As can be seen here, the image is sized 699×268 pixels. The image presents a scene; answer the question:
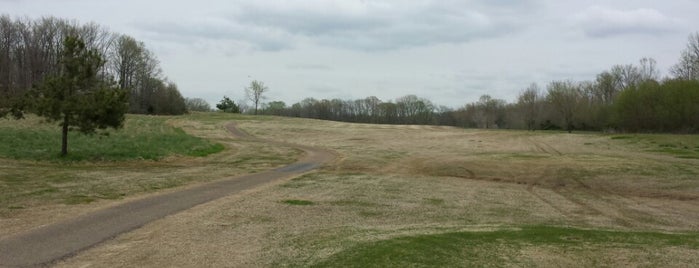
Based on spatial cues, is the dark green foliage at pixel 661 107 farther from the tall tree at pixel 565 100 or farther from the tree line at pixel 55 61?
the tree line at pixel 55 61

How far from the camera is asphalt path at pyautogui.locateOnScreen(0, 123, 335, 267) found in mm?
8338

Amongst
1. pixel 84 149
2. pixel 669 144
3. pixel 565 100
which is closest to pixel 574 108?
pixel 565 100

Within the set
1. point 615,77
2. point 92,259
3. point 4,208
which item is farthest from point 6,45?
point 615,77

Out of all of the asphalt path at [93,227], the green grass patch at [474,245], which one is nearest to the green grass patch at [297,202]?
the asphalt path at [93,227]

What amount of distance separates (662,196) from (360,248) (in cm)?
1716

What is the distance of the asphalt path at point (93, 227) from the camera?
8.34 meters

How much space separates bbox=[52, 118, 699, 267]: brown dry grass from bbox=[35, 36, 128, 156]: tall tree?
952cm

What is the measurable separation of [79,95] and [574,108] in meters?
70.5

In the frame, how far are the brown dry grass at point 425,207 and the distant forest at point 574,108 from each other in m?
22.7

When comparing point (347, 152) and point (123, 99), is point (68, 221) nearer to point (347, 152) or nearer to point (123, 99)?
point (123, 99)

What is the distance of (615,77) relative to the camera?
292 feet

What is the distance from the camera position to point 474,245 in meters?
8.84

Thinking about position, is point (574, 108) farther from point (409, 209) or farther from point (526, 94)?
point (409, 209)

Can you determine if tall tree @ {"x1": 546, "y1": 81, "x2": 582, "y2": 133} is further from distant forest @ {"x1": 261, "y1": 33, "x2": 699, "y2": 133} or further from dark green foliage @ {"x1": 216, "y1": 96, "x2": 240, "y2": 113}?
dark green foliage @ {"x1": 216, "y1": 96, "x2": 240, "y2": 113}
